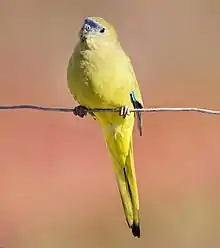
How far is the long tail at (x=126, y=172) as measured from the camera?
3.42 metres

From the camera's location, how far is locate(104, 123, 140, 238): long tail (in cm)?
342

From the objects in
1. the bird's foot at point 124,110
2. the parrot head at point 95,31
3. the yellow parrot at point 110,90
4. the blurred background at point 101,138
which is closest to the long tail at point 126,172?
the yellow parrot at point 110,90

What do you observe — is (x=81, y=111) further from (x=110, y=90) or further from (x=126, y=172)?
(x=126, y=172)

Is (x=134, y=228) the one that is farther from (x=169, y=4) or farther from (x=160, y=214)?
(x=169, y=4)

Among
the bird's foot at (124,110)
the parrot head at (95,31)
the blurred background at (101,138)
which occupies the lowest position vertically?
the blurred background at (101,138)

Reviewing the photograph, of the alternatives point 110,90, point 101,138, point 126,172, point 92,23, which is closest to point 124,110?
point 110,90

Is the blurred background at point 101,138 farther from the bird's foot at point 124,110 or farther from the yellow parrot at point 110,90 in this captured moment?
the bird's foot at point 124,110

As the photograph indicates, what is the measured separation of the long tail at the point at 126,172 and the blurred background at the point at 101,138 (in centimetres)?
169

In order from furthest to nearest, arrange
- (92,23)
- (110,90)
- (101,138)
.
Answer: (101,138) < (92,23) < (110,90)

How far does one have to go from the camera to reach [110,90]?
3.32 m

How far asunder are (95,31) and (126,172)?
24.2 inches

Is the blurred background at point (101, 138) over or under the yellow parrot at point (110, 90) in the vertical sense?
under

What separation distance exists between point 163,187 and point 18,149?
4.02ft

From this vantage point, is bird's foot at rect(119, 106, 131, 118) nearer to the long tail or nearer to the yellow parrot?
the yellow parrot
